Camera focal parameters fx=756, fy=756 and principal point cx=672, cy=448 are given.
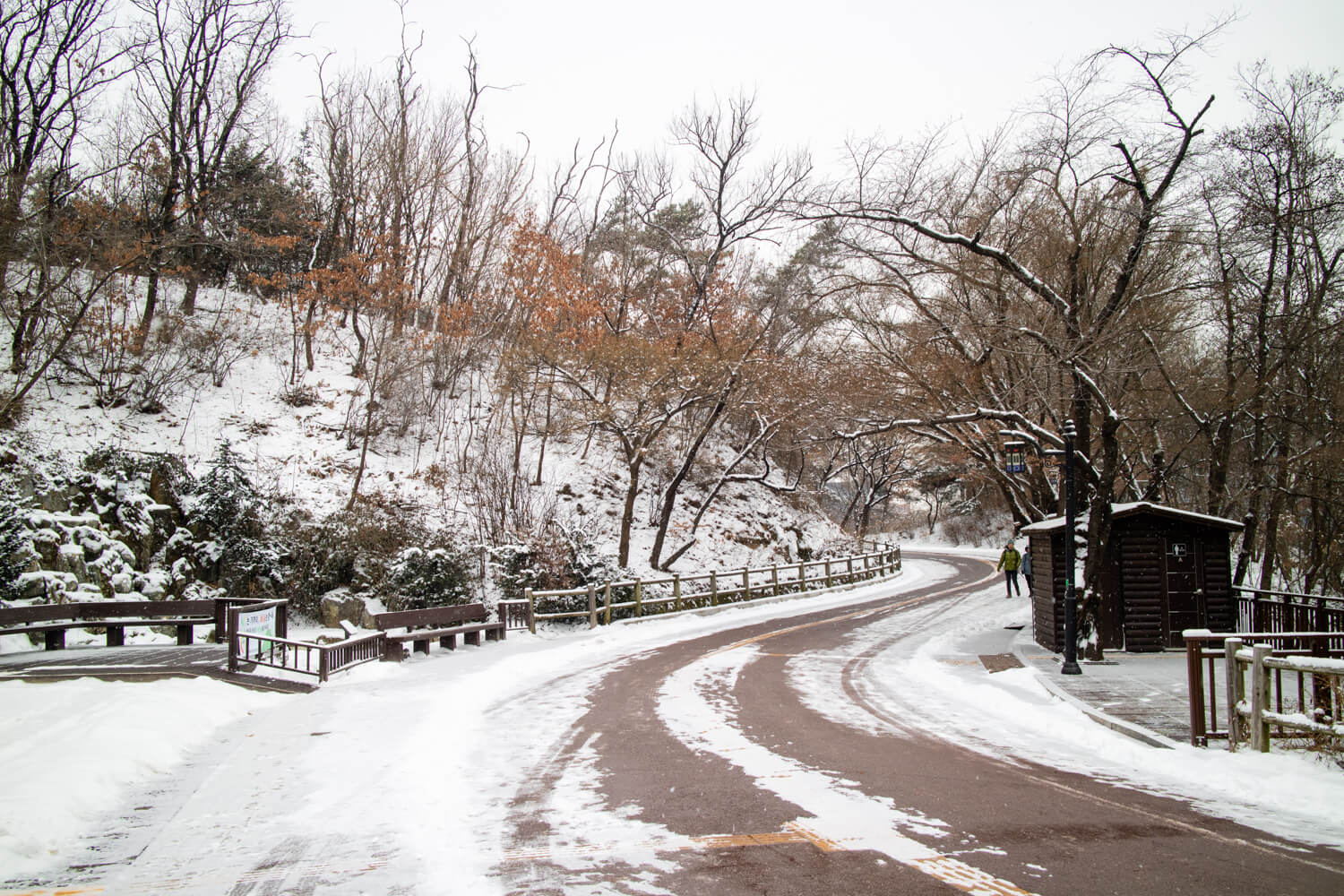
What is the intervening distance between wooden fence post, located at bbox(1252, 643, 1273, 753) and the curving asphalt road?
5.52 ft

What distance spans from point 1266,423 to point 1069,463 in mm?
10317

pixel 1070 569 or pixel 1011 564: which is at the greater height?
pixel 1070 569

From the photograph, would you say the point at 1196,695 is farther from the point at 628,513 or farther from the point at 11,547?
the point at 11,547

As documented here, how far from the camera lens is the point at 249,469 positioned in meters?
20.8

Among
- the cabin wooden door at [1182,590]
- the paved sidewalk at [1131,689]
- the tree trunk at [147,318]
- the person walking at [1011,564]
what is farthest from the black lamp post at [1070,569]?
the tree trunk at [147,318]

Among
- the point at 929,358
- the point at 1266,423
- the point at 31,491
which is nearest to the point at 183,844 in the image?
the point at 31,491

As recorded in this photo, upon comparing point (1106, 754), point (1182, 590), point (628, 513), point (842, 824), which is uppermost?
point (628, 513)

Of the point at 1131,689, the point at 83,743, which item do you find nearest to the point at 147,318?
the point at 83,743

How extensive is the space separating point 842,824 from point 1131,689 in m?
7.08

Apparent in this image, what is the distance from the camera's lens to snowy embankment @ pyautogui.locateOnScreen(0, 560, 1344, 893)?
507cm

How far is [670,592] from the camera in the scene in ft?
70.8

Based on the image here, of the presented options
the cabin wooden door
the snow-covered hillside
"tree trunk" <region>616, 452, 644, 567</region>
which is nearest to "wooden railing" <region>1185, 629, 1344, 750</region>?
the cabin wooden door

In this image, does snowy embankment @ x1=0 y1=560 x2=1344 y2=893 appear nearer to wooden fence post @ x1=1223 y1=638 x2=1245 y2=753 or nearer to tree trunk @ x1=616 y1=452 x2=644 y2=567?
wooden fence post @ x1=1223 y1=638 x2=1245 y2=753

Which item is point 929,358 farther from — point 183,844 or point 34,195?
point 34,195
